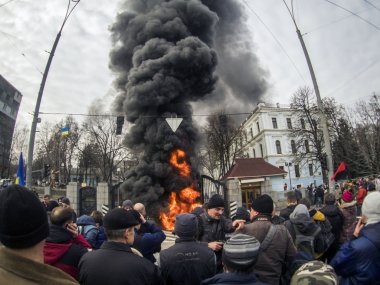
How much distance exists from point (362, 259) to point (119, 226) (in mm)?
2052

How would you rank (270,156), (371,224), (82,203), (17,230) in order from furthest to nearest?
(270,156) < (82,203) < (371,224) < (17,230)

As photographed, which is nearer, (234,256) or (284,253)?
(234,256)

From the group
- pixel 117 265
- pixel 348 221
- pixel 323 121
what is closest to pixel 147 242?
pixel 117 265

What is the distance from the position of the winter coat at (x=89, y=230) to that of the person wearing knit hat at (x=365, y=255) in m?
3.07

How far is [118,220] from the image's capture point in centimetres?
249

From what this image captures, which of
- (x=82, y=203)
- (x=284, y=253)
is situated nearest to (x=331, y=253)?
(x=284, y=253)

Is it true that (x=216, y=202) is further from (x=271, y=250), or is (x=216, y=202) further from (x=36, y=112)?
(x=36, y=112)

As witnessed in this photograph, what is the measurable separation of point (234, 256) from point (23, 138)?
147ft

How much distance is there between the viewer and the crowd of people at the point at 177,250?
1.29 m

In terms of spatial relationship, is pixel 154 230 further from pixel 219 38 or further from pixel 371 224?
pixel 219 38

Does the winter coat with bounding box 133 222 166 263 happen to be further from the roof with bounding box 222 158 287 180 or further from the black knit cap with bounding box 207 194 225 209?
the roof with bounding box 222 158 287 180

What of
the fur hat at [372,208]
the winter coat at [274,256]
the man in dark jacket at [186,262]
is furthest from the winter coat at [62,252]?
the fur hat at [372,208]

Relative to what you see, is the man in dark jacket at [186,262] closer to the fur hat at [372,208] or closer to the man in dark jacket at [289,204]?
the fur hat at [372,208]

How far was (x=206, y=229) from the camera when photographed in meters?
3.92
